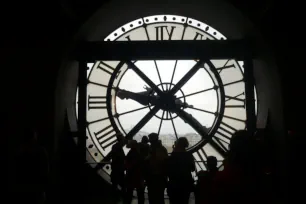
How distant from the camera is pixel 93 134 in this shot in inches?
191

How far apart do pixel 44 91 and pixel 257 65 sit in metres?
2.60

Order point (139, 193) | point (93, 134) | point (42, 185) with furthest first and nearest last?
point (93, 134), point (139, 193), point (42, 185)

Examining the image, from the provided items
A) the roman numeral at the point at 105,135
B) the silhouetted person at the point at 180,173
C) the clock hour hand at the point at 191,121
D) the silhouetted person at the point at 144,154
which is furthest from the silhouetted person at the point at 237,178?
the roman numeral at the point at 105,135

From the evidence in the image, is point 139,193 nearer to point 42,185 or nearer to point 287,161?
point 42,185

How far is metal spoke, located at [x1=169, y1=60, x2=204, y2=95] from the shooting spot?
4.59 metres

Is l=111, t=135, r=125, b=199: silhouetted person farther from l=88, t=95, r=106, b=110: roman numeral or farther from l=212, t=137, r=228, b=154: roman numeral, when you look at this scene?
l=212, t=137, r=228, b=154: roman numeral

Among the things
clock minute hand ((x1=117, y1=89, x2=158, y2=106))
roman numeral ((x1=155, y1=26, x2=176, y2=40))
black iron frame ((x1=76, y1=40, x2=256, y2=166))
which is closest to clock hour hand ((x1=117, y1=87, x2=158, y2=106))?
clock minute hand ((x1=117, y1=89, x2=158, y2=106))

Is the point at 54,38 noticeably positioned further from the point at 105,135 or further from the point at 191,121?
the point at 191,121

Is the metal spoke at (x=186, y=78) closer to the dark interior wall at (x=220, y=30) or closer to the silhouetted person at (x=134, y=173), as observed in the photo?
the dark interior wall at (x=220, y=30)

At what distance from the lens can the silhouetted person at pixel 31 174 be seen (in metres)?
2.29

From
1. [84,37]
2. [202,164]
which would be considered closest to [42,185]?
[84,37]

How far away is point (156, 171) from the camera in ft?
10.2

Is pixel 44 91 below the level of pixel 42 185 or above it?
above

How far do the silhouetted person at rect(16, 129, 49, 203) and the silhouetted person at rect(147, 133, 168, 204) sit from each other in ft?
3.47
